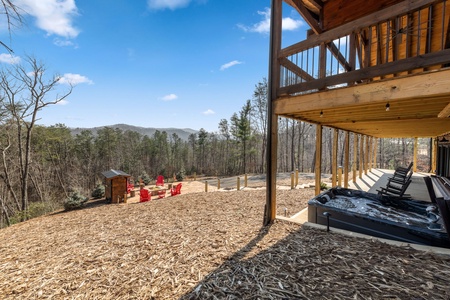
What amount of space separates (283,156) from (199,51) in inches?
887

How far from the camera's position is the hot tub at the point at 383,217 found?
2932mm

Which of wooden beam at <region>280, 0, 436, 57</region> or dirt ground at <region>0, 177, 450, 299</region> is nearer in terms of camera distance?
dirt ground at <region>0, 177, 450, 299</region>

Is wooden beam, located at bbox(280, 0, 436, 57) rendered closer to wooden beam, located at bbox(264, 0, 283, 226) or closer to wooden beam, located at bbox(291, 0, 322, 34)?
wooden beam, located at bbox(264, 0, 283, 226)

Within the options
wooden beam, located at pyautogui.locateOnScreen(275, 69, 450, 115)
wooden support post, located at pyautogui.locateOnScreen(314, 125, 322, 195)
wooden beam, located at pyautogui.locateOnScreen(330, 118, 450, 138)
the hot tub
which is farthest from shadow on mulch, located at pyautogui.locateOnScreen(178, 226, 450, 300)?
wooden beam, located at pyautogui.locateOnScreen(330, 118, 450, 138)

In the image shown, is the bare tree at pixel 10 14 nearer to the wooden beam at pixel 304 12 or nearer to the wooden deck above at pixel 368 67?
the wooden deck above at pixel 368 67

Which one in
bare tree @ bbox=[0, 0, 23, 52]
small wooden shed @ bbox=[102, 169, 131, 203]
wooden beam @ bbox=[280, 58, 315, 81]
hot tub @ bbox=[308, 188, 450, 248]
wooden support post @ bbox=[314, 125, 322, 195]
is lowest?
A: small wooden shed @ bbox=[102, 169, 131, 203]

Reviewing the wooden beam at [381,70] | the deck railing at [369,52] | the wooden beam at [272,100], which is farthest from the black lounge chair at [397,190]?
the wooden beam at [381,70]

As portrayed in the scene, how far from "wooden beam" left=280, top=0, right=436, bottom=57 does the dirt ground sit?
128 inches

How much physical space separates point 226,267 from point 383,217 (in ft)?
10.7

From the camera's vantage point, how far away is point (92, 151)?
25.8 meters

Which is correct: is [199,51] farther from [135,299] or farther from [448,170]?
[448,170]

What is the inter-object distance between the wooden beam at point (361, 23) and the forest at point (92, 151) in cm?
1509

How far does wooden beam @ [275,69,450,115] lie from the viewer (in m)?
2.31

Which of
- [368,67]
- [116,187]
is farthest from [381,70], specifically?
[116,187]
